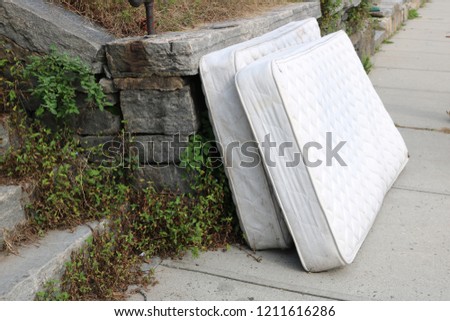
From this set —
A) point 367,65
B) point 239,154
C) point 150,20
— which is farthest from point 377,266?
point 367,65

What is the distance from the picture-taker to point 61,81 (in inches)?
122

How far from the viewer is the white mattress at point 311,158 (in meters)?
2.81

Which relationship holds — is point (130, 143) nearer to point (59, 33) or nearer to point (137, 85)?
point (137, 85)

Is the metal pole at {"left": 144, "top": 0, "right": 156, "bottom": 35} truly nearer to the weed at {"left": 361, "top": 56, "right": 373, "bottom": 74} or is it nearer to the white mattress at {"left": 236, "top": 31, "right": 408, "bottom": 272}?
the white mattress at {"left": 236, "top": 31, "right": 408, "bottom": 272}

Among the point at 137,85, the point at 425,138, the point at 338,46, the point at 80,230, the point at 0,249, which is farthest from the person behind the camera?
the point at 425,138

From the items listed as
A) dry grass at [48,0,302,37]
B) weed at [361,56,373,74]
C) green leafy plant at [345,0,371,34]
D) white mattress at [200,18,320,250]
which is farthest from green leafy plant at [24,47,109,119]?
weed at [361,56,373,74]

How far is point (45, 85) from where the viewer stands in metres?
3.02

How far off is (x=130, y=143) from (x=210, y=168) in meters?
0.43

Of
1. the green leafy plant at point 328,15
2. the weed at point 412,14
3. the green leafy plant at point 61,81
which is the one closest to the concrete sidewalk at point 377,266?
the green leafy plant at point 61,81

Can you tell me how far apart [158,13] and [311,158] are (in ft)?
4.58

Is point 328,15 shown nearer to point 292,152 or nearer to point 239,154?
point 239,154

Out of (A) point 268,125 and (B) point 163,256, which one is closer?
(A) point 268,125

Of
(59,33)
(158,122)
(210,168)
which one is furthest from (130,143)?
(59,33)

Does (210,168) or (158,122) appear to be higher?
(158,122)
